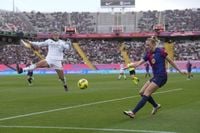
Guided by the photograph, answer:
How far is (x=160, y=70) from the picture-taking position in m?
14.1

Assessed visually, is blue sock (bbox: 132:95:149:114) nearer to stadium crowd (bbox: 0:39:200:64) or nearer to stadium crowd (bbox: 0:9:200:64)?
stadium crowd (bbox: 0:39:200:64)

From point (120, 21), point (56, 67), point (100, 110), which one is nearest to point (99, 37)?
point (120, 21)

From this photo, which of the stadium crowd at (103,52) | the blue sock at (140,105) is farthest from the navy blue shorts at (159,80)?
the stadium crowd at (103,52)

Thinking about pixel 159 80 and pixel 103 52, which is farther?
pixel 103 52

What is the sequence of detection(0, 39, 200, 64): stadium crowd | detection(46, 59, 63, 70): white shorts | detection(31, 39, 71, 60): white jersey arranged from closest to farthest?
detection(46, 59, 63, 70): white shorts < detection(31, 39, 71, 60): white jersey < detection(0, 39, 200, 64): stadium crowd

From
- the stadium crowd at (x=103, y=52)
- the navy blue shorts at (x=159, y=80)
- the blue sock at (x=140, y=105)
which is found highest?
the navy blue shorts at (x=159, y=80)

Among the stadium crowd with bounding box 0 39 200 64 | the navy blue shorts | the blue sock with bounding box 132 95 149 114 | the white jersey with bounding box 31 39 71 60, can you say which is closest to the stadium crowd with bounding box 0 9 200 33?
the stadium crowd with bounding box 0 39 200 64

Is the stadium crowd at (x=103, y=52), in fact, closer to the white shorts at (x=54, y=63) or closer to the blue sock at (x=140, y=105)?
the white shorts at (x=54, y=63)

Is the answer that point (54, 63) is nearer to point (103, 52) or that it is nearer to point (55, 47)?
point (55, 47)

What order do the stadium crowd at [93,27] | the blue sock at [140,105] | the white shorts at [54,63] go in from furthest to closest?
the stadium crowd at [93,27]
the white shorts at [54,63]
the blue sock at [140,105]

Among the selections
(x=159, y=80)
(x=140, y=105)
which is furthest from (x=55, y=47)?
(x=140, y=105)

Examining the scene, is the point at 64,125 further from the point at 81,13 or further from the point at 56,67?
the point at 81,13

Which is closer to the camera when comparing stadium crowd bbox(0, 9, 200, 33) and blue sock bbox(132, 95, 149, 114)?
blue sock bbox(132, 95, 149, 114)

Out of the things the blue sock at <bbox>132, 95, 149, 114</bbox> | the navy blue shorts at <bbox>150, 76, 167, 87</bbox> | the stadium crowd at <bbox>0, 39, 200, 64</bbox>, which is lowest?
the stadium crowd at <bbox>0, 39, 200, 64</bbox>
